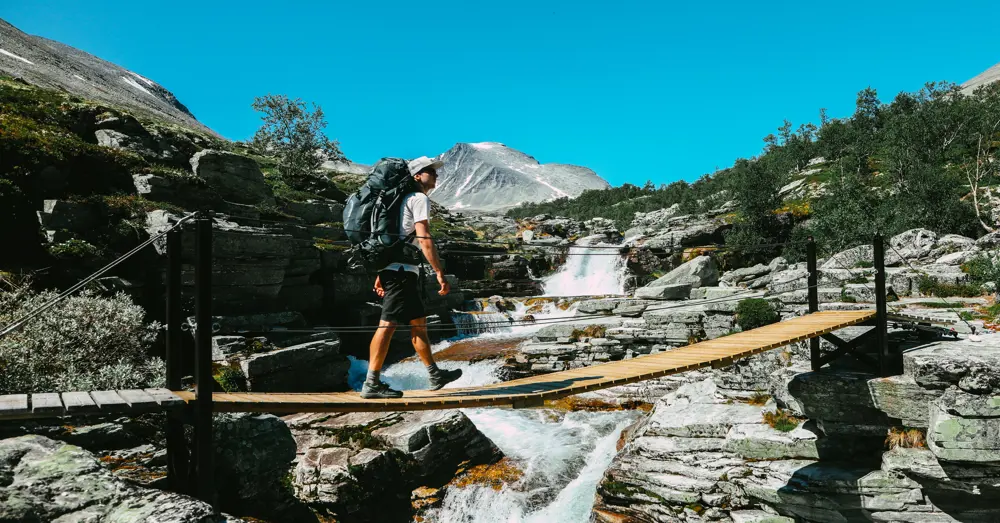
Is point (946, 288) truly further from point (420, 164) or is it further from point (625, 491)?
point (420, 164)

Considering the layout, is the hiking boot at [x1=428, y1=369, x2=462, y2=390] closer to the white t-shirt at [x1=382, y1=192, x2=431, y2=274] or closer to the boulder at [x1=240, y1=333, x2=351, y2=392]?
the white t-shirt at [x1=382, y1=192, x2=431, y2=274]

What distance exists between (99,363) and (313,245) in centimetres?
1319

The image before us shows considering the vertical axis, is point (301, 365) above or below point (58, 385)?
below

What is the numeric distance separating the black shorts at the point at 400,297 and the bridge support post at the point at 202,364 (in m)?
1.69

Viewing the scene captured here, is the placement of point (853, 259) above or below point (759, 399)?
above

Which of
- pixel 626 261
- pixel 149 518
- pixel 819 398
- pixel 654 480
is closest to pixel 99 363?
pixel 149 518

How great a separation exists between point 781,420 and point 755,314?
738cm

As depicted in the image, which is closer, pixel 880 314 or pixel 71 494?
pixel 71 494

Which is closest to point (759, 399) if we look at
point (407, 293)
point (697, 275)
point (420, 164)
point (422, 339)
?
point (422, 339)

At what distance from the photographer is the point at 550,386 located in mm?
6566

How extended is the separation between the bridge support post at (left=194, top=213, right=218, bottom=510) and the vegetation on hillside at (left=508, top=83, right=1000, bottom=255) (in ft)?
112

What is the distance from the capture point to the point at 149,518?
4.24 m

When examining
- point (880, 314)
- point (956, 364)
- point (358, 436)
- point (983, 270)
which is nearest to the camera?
point (956, 364)

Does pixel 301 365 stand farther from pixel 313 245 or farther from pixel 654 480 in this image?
pixel 654 480
